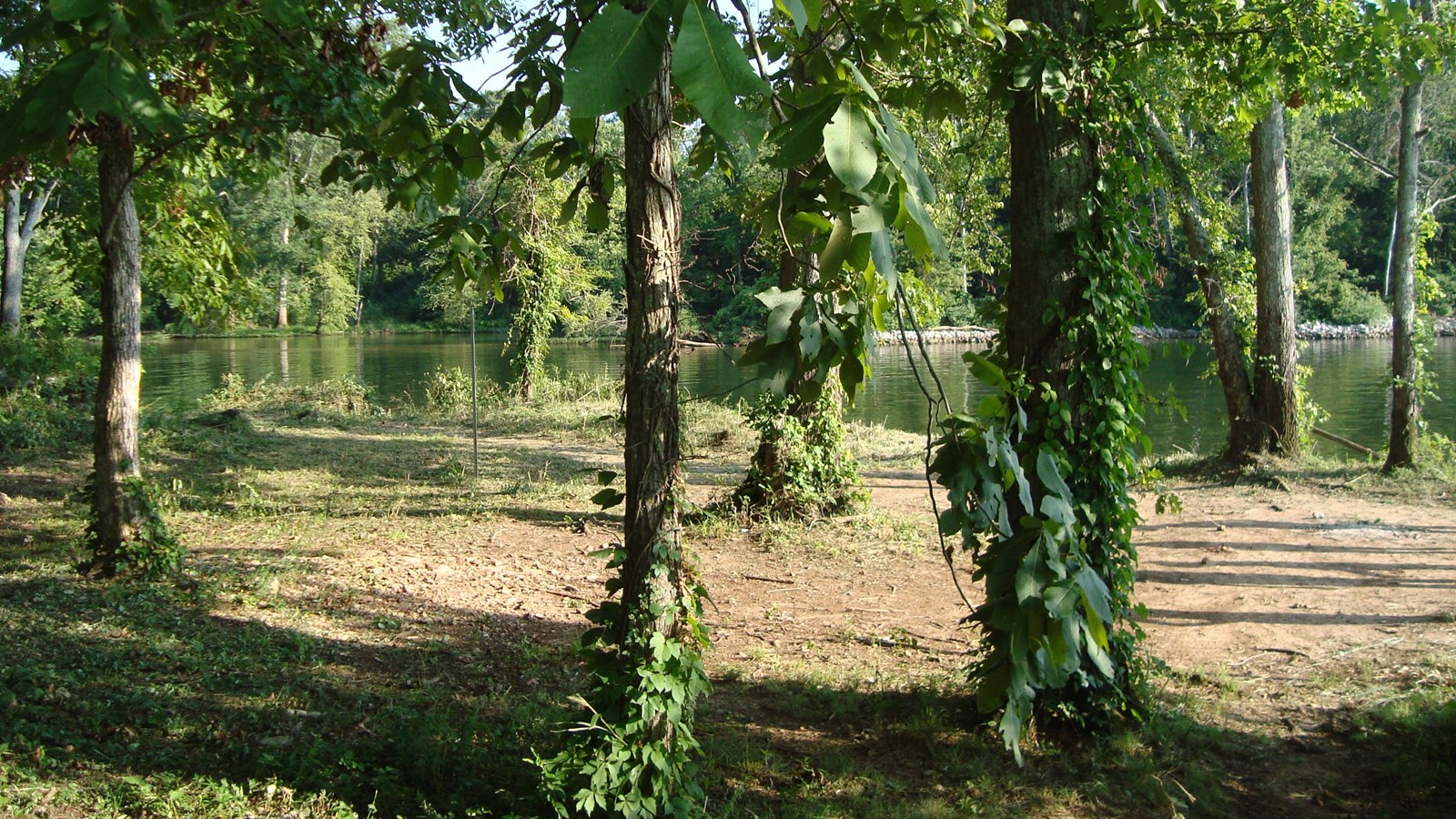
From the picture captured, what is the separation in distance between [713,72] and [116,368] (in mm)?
5853

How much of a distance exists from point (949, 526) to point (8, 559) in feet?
20.9

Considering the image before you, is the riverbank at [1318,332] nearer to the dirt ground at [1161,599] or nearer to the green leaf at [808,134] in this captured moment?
the dirt ground at [1161,599]

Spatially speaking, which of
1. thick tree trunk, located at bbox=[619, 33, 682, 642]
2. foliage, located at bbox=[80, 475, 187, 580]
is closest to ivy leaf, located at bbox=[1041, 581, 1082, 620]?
thick tree trunk, located at bbox=[619, 33, 682, 642]

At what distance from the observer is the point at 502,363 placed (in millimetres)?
32156

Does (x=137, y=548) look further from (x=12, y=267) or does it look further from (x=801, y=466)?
(x=12, y=267)

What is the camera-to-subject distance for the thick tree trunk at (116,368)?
5613 mm

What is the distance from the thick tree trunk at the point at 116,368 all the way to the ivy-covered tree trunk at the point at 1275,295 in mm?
9927

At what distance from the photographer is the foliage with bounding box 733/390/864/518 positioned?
27.0 ft

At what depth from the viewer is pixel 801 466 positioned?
827 centimetres

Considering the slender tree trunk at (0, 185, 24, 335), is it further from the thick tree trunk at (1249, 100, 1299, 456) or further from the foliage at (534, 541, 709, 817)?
the thick tree trunk at (1249, 100, 1299, 456)

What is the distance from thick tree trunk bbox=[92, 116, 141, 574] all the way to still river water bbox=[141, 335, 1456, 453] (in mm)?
6859

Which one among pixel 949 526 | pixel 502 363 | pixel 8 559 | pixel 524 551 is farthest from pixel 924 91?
pixel 502 363

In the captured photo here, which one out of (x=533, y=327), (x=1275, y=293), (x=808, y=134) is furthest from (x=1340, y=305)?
(x=808, y=134)

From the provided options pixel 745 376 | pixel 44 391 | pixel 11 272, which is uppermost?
pixel 11 272
